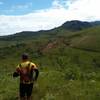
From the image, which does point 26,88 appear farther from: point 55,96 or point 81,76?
point 81,76

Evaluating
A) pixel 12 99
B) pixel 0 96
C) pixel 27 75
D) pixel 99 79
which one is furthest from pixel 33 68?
pixel 99 79

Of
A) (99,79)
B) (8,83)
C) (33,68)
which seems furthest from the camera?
(8,83)

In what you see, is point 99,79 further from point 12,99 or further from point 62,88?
point 12,99

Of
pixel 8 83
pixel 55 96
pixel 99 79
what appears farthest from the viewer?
pixel 8 83

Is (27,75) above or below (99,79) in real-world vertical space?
above

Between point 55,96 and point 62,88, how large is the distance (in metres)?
2.10

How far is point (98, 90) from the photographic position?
17.6 meters

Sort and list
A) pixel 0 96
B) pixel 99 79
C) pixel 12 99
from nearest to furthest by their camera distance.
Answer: pixel 12 99, pixel 0 96, pixel 99 79

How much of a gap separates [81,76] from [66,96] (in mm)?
6694

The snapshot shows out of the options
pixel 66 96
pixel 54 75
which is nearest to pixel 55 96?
pixel 66 96

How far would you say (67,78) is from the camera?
2353 cm

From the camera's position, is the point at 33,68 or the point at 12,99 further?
the point at 12,99

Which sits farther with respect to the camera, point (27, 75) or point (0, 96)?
point (0, 96)

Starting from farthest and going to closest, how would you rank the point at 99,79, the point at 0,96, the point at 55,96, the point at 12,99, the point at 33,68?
the point at 99,79 → the point at 0,96 → the point at 12,99 → the point at 55,96 → the point at 33,68
